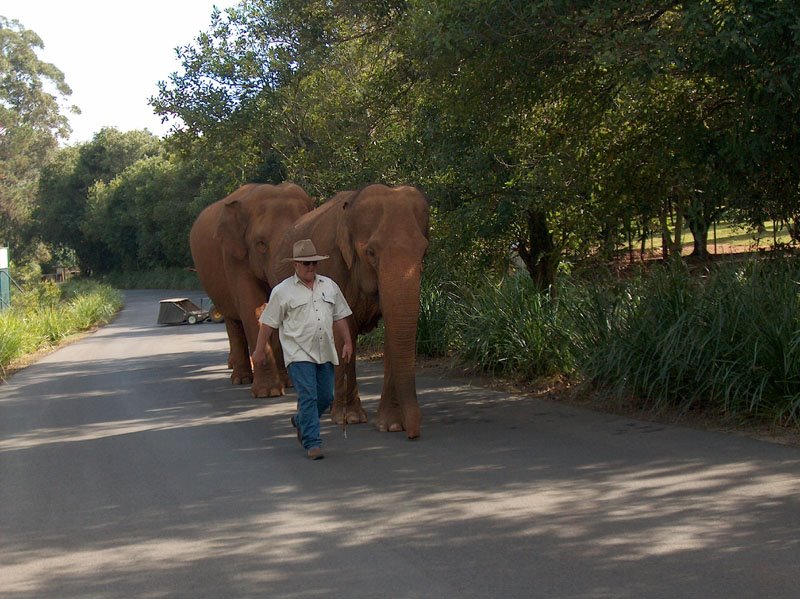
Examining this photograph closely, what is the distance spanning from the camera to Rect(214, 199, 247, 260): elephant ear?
15000mm

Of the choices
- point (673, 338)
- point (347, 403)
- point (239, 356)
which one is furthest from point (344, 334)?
point (239, 356)

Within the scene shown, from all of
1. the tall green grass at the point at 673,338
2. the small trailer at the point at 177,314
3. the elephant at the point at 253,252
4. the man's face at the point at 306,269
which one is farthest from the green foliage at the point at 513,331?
the small trailer at the point at 177,314

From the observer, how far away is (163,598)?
5.65 m

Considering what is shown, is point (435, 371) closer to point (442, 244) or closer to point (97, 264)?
point (442, 244)

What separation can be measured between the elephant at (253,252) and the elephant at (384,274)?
2.49m

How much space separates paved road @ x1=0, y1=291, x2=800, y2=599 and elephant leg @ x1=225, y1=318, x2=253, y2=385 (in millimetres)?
3679

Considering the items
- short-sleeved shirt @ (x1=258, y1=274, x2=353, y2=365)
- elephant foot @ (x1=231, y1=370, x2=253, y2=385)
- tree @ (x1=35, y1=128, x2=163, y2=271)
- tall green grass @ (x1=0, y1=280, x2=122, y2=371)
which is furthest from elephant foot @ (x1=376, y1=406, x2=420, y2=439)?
tree @ (x1=35, y1=128, x2=163, y2=271)

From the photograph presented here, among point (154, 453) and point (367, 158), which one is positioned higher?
point (367, 158)

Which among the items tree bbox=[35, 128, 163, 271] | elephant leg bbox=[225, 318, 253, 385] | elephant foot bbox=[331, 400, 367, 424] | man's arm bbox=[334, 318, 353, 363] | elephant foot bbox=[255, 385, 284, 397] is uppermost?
tree bbox=[35, 128, 163, 271]

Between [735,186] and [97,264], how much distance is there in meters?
83.2

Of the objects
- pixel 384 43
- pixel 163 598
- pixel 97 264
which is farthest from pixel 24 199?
pixel 163 598

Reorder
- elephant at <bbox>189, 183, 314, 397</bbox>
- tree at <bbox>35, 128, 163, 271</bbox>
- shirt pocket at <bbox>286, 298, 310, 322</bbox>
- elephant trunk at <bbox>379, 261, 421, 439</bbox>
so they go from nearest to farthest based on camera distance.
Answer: shirt pocket at <bbox>286, 298, 310, 322</bbox>, elephant trunk at <bbox>379, 261, 421, 439</bbox>, elephant at <bbox>189, 183, 314, 397</bbox>, tree at <bbox>35, 128, 163, 271</bbox>

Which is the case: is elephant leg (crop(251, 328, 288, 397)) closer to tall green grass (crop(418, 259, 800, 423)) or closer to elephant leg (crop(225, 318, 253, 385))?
elephant leg (crop(225, 318, 253, 385))

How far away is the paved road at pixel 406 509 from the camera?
5.77m
